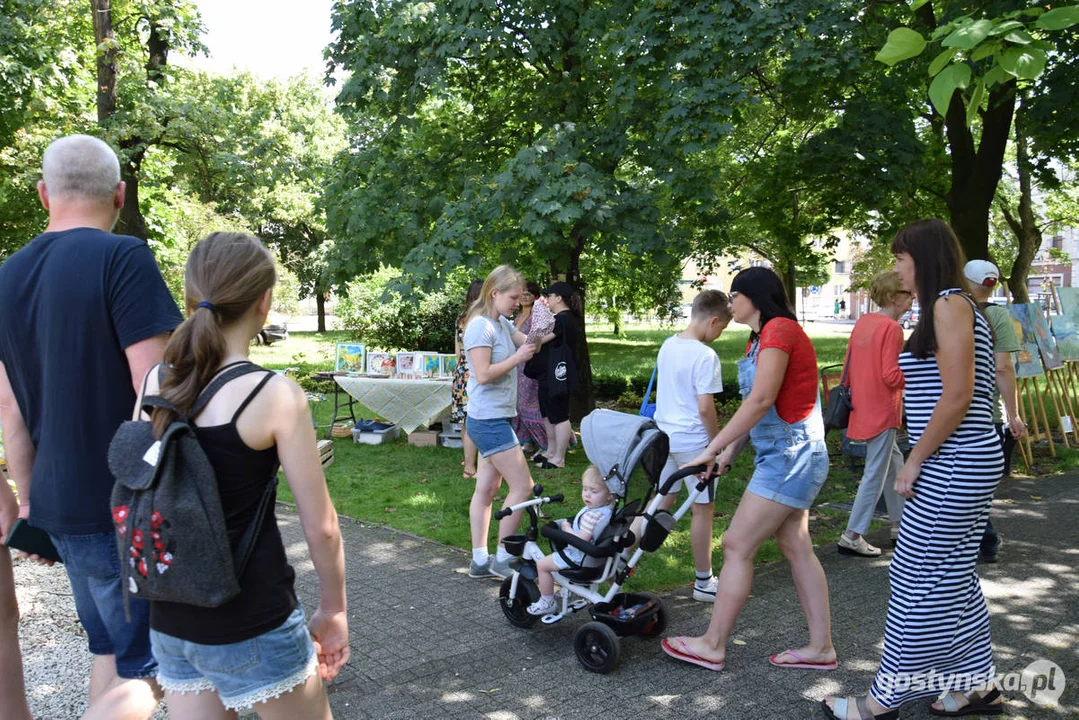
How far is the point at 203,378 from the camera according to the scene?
205cm

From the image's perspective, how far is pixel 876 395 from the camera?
5.94m

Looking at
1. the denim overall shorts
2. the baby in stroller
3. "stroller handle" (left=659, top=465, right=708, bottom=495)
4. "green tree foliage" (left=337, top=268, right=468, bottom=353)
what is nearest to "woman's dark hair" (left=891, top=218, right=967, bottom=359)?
the denim overall shorts

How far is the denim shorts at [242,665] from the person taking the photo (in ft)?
6.81

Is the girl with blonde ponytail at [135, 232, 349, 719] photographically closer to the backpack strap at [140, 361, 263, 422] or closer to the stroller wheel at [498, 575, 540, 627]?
the backpack strap at [140, 361, 263, 422]

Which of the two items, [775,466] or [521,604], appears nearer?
[775,466]

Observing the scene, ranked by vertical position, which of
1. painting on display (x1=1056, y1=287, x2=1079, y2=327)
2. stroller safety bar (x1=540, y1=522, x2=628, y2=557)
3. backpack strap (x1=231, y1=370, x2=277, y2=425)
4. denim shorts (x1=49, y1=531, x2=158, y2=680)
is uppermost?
painting on display (x1=1056, y1=287, x2=1079, y2=327)

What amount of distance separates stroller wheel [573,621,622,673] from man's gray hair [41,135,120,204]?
2.90m

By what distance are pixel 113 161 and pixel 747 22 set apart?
6.71m

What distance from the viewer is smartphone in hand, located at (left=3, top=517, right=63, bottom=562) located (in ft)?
9.02

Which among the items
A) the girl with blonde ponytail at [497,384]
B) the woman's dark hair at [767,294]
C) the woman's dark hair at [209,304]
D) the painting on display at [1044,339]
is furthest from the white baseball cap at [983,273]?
the woman's dark hair at [209,304]

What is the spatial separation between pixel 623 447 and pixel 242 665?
246 centimetres

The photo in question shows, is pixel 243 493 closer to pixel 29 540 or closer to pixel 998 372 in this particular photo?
pixel 29 540

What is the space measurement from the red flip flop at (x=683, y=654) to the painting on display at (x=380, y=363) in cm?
777

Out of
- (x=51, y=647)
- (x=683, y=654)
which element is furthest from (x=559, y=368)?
(x=51, y=647)
